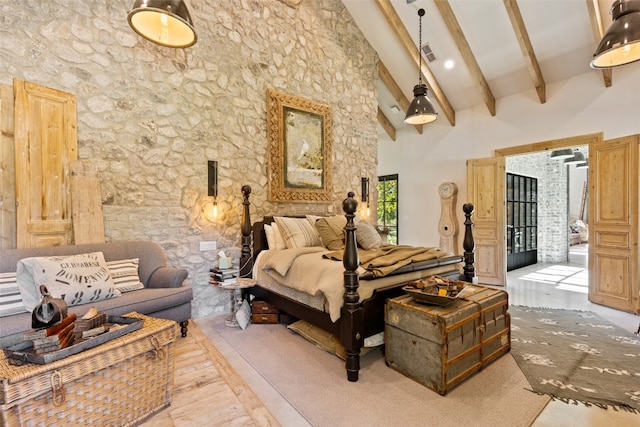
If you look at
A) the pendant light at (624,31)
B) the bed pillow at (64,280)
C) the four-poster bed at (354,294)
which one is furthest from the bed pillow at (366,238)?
the pendant light at (624,31)

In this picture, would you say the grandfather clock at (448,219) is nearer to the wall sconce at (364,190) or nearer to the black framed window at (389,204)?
the black framed window at (389,204)

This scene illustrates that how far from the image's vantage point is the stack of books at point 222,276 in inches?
136

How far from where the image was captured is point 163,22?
2420mm

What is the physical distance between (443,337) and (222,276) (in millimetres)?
2462

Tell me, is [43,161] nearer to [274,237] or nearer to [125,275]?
[125,275]

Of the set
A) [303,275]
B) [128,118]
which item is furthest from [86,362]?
[128,118]

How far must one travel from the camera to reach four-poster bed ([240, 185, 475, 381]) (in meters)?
2.29

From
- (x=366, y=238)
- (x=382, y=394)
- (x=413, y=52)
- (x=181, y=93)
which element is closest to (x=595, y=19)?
(x=413, y=52)

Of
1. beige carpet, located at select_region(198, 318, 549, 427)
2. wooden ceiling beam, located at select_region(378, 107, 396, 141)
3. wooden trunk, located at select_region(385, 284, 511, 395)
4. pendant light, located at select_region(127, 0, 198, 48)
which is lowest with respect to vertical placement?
beige carpet, located at select_region(198, 318, 549, 427)

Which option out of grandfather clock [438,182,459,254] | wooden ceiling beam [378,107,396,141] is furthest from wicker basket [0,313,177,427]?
wooden ceiling beam [378,107,396,141]

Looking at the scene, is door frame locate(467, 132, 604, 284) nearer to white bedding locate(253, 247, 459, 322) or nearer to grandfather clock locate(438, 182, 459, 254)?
grandfather clock locate(438, 182, 459, 254)

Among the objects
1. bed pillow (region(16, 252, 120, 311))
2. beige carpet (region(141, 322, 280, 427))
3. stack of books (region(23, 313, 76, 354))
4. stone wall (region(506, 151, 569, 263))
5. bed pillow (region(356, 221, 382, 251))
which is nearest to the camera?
stack of books (region(23, 313, 76, 354))

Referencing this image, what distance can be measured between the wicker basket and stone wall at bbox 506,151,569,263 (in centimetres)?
853

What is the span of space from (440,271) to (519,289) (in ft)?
9.38
